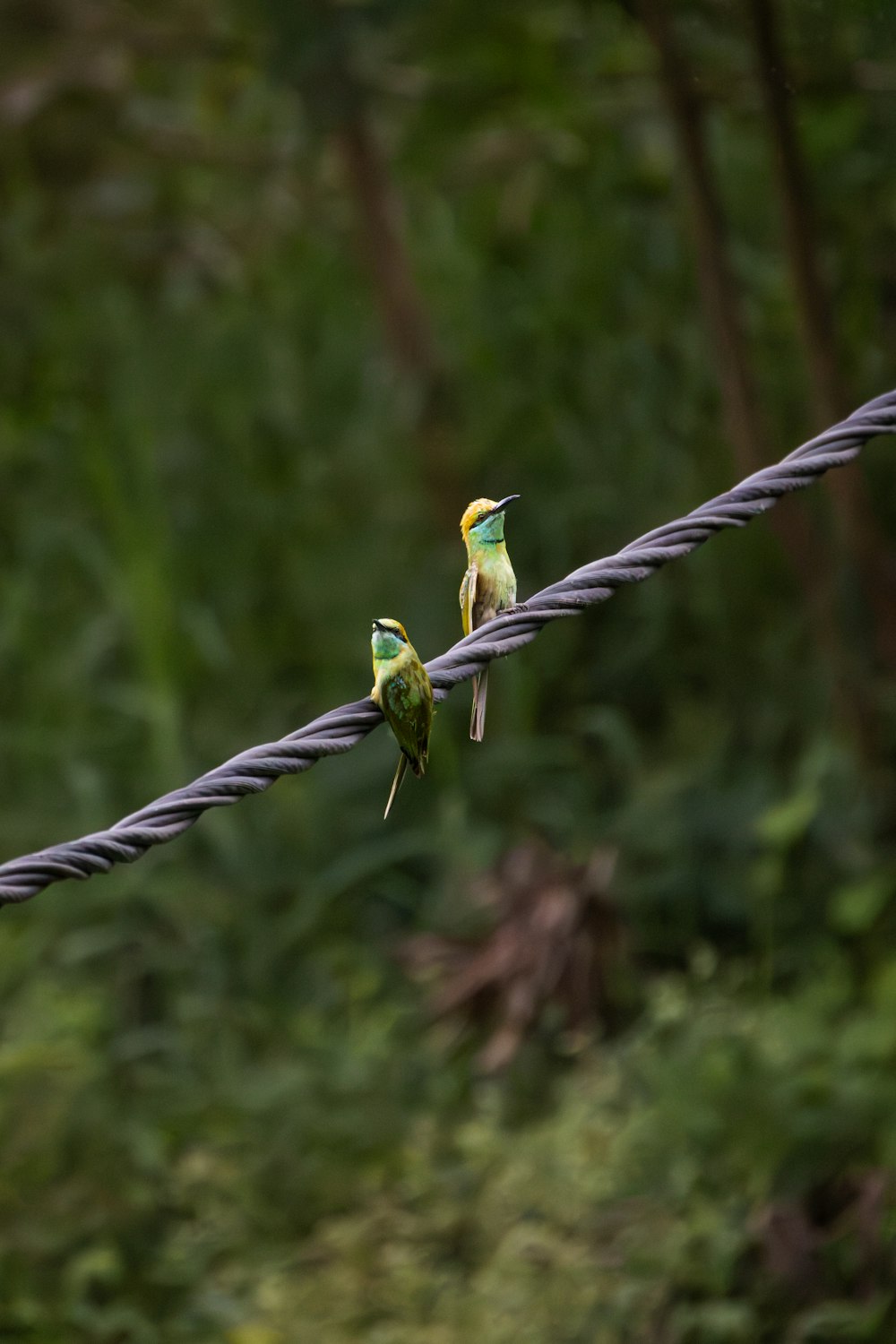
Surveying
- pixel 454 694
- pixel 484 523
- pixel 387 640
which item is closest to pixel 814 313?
pixel 454 694

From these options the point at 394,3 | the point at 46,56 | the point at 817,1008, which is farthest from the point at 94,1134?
the point at 46,56

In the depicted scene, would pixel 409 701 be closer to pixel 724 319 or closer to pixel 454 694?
pixel 724 319

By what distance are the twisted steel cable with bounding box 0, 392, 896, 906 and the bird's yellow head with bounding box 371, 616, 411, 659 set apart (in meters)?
0.05

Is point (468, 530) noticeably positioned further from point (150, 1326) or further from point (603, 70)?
point (603, 70)

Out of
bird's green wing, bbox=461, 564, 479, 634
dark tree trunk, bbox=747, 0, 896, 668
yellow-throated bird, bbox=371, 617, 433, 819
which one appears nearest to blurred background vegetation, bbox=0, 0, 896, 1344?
dark tree trunk, bbox=747, 0, 896, 668

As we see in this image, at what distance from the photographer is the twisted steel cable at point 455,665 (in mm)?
1604

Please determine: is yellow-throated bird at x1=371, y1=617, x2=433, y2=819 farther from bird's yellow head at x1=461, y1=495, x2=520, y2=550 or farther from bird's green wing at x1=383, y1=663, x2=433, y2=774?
bird's yellow head at x1=461, y1=495, x2=520, y2=550

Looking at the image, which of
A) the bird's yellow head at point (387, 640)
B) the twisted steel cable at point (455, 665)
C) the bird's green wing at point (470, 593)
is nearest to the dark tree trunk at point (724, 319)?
the twisted steel cable at point (455, 665)

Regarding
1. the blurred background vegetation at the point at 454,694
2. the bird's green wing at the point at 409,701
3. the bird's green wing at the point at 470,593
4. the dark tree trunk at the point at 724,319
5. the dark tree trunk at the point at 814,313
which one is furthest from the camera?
the dark tree trunk at the point at 724,319

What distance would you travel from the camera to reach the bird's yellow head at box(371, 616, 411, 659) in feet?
6.03

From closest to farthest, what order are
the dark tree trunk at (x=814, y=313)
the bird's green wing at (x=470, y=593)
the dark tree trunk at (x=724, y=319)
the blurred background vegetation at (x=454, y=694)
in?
the bird's green wing at (x=470, y=593)
the blurred background vegetation at (x=454, y=694)
the dark tree trunk at (x=814, y=313)
the dark tree trunk at (x=724, y=319)

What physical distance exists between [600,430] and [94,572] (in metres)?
1.77

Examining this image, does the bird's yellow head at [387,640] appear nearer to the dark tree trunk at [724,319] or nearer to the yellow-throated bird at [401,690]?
the yellow-throated bird at [401,690]

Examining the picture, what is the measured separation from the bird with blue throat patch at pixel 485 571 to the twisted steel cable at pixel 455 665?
0.41 feet
